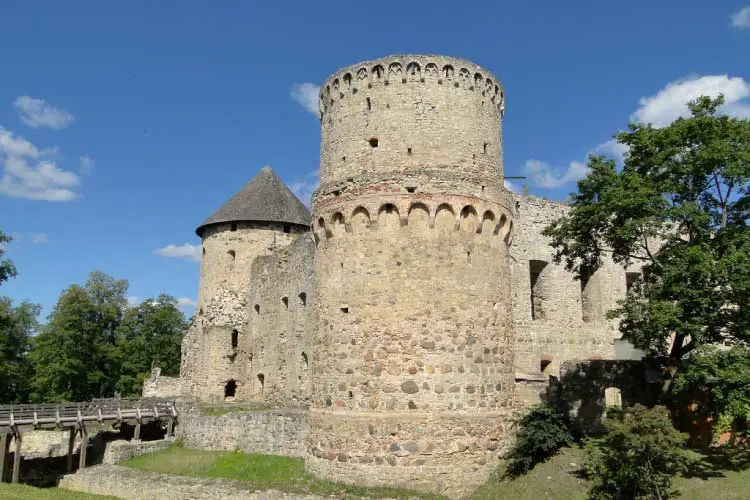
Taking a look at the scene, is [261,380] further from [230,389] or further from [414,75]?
[414,75]

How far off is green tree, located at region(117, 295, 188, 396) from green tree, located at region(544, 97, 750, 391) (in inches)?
1513

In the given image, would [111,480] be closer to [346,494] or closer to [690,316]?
[346,494]

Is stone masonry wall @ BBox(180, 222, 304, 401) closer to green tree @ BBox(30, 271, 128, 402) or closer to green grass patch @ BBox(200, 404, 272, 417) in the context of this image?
green grass patch @ BBox(200, 404, 272, 417)

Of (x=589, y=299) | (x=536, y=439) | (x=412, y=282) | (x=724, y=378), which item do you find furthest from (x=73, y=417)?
(x=724, y=378)

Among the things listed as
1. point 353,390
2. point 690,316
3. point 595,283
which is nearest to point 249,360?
point 353,390

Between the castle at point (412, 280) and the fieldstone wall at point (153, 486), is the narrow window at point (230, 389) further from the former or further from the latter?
the castle at point (412, 280)

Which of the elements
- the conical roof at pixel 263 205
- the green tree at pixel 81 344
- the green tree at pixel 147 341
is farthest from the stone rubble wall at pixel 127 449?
the green tree at pixel 147 341

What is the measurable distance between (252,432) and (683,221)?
49.6 ft

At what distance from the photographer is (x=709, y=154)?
15.4 m

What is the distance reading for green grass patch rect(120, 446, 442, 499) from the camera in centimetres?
1477

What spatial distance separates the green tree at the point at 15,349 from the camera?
39.6m

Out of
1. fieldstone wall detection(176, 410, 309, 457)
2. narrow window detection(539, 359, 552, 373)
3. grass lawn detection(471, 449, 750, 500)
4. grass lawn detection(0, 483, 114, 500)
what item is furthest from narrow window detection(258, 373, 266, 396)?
grass lawn detection(471, 449, 750, 500)

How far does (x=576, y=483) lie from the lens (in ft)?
47.6

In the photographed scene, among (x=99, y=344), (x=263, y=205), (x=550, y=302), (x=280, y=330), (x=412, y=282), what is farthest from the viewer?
(x=99, y=344)
